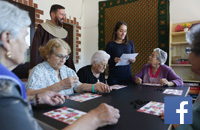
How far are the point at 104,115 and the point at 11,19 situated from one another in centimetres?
58

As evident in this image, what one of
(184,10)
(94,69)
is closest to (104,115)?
(94,69)

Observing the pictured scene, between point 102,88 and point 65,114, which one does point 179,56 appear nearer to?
point 102,88

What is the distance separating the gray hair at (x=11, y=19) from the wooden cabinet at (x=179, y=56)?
343cm

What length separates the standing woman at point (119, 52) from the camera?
241 centimetres

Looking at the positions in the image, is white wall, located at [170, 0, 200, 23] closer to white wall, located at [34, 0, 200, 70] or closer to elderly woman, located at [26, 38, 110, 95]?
white wall, located at [34, 0, 200, 70]

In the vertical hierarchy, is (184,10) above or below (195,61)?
above

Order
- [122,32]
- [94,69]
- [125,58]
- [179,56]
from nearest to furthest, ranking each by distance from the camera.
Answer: [94,69], [125,58], [122,32], [179,56]

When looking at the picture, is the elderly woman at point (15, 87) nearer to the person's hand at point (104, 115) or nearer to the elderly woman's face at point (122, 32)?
the person's hand at point (104, 115)

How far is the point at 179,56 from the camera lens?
3512mm

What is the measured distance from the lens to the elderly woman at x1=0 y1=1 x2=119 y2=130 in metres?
0.43

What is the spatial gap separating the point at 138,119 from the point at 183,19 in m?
3.39

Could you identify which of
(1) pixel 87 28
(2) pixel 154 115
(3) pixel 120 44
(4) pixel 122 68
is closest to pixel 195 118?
(2) pixel 154 115

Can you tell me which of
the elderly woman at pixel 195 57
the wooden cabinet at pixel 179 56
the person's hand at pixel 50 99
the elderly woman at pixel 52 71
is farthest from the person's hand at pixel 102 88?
the wooden cabinet at pixel 179 56

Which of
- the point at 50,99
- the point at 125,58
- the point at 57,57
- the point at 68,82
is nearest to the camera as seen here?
the point at 50,99
